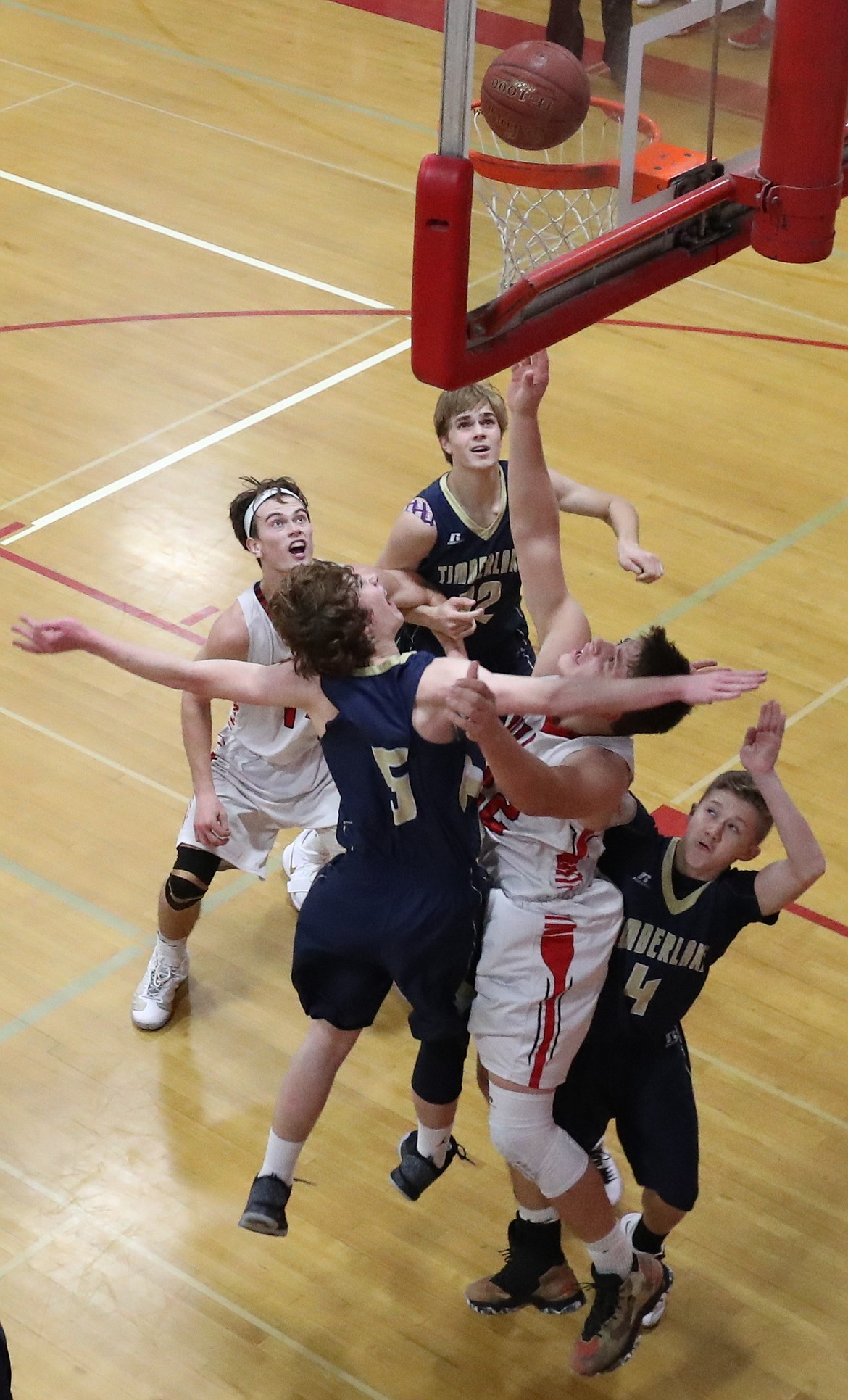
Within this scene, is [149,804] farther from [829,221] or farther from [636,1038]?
[829,221]

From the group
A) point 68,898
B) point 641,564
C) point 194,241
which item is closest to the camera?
point 641,564

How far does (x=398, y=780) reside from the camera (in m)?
4.09

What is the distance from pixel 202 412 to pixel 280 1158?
524 centimetres

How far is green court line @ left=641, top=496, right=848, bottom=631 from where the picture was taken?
24.6ft

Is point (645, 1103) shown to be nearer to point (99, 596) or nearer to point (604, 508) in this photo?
point (604, 508)

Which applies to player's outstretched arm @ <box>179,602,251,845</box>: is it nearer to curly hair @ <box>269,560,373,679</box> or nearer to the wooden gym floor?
the wooden gym floor

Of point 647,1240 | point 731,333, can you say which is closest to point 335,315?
point 731,333

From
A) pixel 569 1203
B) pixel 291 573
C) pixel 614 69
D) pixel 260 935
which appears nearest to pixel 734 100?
pixel 614 69

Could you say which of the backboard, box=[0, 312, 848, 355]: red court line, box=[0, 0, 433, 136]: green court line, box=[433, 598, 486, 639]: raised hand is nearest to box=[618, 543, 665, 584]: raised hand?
box=[433, 598, 486, 639]: raised hand

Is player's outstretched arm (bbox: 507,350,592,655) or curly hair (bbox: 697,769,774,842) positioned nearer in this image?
curly hair (bbox: 697,769,774,842)

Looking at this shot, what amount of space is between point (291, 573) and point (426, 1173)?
65.0 inches

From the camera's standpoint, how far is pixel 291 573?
4.12m

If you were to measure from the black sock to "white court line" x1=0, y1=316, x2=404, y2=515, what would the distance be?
15.2 feet

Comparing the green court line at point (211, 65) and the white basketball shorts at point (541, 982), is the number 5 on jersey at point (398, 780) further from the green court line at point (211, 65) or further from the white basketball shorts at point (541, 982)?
the green court line at point (211, 65)
